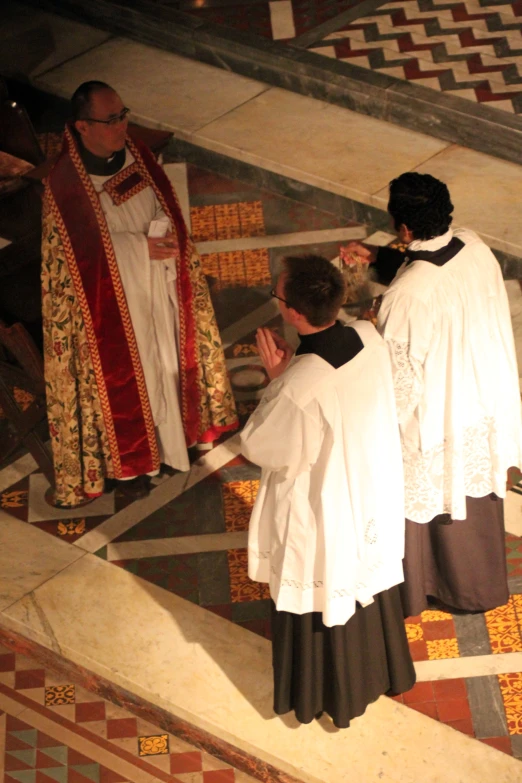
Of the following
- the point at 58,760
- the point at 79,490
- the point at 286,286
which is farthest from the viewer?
the point at 79,490

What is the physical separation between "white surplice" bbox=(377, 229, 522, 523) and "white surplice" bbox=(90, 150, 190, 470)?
116cm

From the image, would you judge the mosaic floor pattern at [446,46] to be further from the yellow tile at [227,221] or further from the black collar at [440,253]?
the black collar at [440,253]

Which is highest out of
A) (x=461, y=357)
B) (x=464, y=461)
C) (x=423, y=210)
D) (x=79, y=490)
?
(x=423, y=210)

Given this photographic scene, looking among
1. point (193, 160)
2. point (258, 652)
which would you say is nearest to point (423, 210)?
point (258, 652)

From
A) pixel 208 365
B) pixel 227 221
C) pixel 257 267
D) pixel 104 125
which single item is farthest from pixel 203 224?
pixel 104 125

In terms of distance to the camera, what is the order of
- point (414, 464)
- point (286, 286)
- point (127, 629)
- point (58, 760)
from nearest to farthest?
1. point (286, 286)
2. point (414, 464)
3. point (58, 760)
4. point (127, 629)

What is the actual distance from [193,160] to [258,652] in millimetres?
3743

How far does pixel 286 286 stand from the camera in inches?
115

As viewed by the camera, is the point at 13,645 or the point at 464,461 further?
the point at 13,645

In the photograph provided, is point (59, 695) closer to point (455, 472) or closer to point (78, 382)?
point (78, 382)

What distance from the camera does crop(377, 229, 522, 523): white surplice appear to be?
3322mm

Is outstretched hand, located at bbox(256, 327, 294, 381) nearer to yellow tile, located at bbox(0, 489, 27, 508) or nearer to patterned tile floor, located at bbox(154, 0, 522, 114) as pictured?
yellow tile, located at bbox(0, 489, 27, 508)

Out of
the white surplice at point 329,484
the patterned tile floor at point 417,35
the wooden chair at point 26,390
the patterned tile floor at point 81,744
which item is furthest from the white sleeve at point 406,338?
the patterned tile floor at point 417,35

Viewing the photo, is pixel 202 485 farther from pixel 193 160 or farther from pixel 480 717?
pixel 193 160
